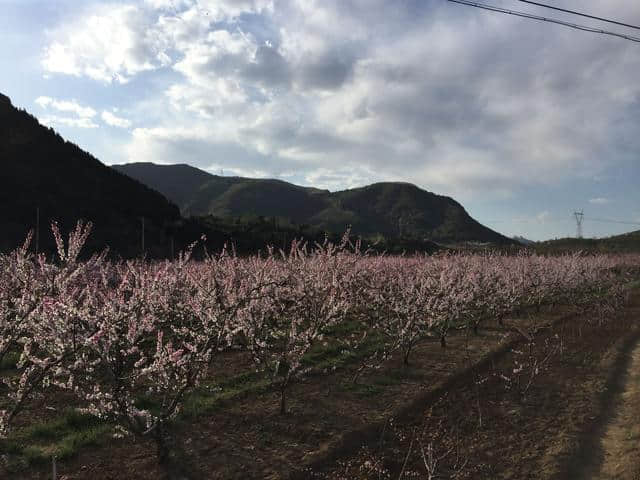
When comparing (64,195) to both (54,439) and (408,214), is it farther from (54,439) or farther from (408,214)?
(408,214)

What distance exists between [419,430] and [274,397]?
2.99 m

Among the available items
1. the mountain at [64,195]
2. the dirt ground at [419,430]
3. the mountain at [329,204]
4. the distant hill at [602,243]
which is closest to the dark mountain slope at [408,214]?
the mountain at [329,204]

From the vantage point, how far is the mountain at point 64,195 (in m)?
39.8

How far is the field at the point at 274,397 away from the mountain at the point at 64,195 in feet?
101

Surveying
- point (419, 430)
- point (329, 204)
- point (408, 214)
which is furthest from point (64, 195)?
point (408, 214)

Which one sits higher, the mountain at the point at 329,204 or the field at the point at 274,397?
the mountain at the point at 329,204

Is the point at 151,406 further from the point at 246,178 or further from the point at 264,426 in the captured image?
the point at 246,178

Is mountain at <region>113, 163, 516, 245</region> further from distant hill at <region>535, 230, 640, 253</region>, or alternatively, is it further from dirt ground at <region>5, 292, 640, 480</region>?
dirt ground at <region>5, 292, 640, 480</region>

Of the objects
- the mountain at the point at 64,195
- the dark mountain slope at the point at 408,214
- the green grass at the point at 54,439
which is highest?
the dark mountain slope at the point at 408,214

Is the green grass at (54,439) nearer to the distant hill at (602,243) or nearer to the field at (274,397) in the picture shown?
the field at (274,397)

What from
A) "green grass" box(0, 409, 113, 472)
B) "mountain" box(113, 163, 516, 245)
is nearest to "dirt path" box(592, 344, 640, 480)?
"green grass" box(0, 409, 113, 472)

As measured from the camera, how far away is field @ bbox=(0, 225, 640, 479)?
613 cm

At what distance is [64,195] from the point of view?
148ft

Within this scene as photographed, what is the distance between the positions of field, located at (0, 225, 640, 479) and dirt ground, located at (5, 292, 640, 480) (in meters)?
0.04
